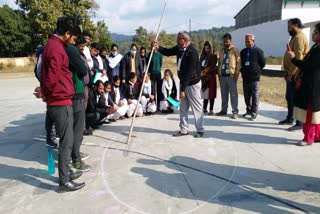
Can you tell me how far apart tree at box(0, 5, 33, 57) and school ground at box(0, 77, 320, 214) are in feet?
128

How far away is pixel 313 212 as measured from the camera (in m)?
3.31

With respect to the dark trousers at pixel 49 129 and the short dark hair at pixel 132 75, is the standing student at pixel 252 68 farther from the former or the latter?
the dark trousers at pixel 49 129

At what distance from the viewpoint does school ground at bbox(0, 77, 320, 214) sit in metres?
3.60

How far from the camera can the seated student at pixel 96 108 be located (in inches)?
256

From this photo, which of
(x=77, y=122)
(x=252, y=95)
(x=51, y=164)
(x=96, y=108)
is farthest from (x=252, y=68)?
(x=51, y=164)

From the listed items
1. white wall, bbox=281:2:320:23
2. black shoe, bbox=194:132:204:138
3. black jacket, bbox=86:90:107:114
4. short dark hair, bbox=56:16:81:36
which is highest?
white wall, bbox=281:2:320:23

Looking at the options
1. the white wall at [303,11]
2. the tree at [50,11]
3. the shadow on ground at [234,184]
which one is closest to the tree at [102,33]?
the tree at [50,11]

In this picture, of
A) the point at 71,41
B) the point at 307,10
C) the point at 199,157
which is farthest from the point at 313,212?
the point at 307,10

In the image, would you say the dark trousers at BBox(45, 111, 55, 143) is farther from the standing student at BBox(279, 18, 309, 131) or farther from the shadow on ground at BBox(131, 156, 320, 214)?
the standing student at BBox(279, 18, 309, 131)

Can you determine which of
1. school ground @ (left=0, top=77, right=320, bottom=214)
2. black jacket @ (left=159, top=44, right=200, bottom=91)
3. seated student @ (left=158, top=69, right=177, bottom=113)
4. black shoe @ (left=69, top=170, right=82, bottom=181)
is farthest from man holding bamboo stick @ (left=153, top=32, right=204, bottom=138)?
black shoe @ (left=69, top=170, right=82, bottom=181)

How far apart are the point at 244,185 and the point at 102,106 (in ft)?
12.6

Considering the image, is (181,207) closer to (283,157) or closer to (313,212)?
(313,212)

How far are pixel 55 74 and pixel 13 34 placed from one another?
4244 centimetres

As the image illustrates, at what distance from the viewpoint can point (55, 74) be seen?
12.1 ft
